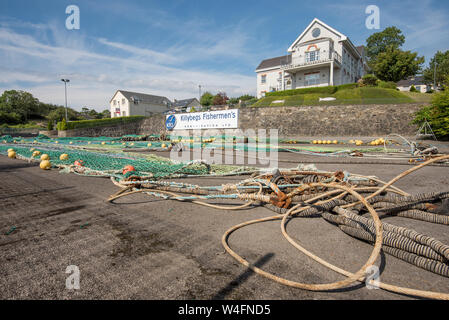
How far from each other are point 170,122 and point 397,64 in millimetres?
38396

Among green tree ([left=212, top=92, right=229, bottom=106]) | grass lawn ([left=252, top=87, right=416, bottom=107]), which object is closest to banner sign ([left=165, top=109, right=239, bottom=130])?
grass lawn ([left=252, top=87, right=416, bottom=107])

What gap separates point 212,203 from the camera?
388cm

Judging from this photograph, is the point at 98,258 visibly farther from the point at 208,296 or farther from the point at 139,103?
the point at 139,103

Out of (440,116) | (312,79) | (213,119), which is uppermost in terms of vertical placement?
(312,79)

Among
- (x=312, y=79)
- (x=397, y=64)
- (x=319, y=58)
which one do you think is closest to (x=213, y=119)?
(x=312, y=79)

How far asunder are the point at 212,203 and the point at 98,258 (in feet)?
6.41

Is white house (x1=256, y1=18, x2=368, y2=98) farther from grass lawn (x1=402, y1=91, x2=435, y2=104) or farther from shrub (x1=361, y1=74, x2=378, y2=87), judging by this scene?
grass lawn (x1=402, y1=91, x2=435, y2=104)

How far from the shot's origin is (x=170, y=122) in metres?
32.4

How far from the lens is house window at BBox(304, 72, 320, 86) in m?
38.0

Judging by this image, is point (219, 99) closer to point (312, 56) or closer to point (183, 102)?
point (183, 102)

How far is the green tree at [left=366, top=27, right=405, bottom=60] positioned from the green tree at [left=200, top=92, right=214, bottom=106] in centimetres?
4555

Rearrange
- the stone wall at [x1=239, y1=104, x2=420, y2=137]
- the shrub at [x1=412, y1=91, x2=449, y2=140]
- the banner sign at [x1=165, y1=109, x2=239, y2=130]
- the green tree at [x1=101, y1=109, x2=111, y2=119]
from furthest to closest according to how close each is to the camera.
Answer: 1. the green tree at [x1=101, y1=109, x2=111, y2=119]
2. the banner sign at [x1=165, y1=109, x2=239, y2=130]
3. the stone wall at [x1=239, y1=104, x2=420, y2=137]
4. the shrub at [x1=412, y1=91, x2=449, y2=140]
